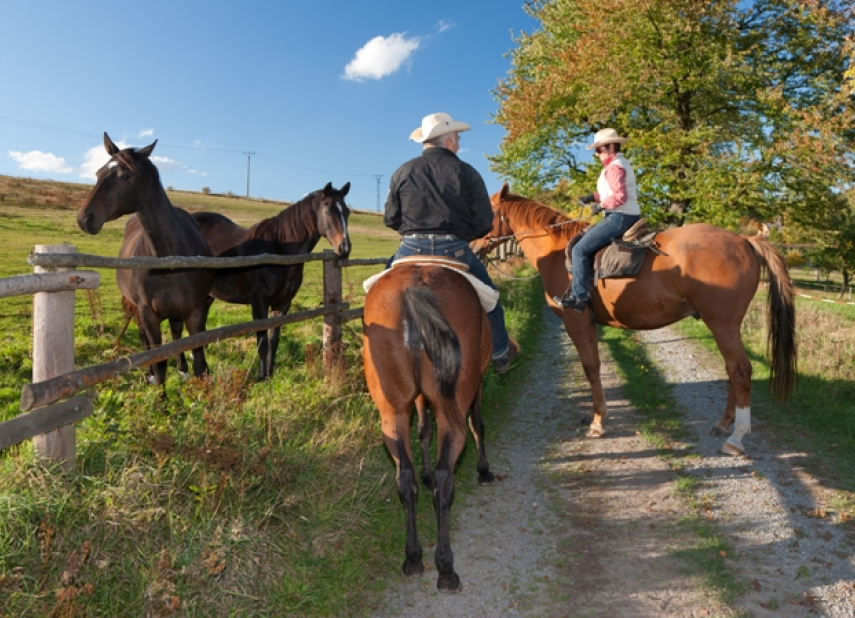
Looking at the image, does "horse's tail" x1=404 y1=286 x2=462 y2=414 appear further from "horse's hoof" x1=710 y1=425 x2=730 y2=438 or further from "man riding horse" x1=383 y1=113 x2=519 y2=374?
"horse's hoof" x1=710 y1=425 x2=730 y2=438

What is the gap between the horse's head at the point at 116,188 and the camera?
16.7ft

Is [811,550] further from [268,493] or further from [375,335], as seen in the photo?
[268,493]

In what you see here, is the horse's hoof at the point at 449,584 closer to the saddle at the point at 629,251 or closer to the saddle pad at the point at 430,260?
the saddle pad at the point at 430,260

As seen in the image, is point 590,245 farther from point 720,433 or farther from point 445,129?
point 445,129

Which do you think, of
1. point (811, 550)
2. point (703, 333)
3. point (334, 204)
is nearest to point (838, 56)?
point (703, 333)

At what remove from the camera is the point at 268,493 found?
11.6 ft

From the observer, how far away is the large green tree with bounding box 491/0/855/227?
52.1 ft

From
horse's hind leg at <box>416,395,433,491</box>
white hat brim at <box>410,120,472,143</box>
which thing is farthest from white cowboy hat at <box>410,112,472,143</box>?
horse's hind leg at <box>416,395,433,491</box>

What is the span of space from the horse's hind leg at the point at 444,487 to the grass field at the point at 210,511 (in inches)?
13.4

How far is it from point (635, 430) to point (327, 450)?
3.53 meters

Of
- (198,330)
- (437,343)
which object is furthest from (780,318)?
(198,330)

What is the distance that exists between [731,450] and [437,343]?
364 centimetres

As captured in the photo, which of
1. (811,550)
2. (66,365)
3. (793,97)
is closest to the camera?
(66,365)

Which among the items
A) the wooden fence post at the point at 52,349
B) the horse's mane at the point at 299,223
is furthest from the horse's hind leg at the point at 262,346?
the wooden fence post at the point at 52,349
